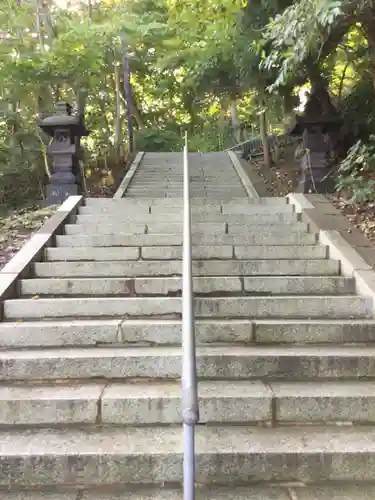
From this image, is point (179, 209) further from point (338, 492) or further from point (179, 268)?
point (338, 492)

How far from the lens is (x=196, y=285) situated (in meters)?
3.61

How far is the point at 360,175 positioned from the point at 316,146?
141 cm

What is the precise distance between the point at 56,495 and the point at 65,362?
83 cm

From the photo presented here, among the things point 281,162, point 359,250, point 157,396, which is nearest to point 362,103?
point 281,162

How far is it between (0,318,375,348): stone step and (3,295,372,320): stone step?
25 cm

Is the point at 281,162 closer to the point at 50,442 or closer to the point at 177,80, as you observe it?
the point at 177,80

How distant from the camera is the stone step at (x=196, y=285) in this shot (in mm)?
3619

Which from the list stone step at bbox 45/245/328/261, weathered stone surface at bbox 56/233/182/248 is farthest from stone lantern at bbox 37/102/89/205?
stone step at bbox 45/245/328/261

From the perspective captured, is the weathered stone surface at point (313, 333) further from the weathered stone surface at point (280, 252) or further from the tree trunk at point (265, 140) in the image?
the tree trunk at point (265, 140)

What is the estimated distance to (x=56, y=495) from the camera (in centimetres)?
212

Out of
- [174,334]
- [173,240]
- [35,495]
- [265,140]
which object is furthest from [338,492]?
[265,140]

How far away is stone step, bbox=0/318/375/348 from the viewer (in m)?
3.04

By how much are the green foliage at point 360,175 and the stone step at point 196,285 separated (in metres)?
1.93

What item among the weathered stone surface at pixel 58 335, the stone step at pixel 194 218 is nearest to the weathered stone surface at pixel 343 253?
the stone step at pixel 194 218
